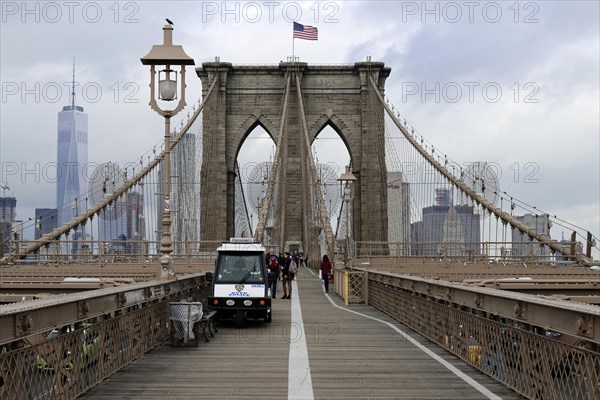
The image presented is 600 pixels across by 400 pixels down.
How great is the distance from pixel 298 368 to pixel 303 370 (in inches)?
7.6

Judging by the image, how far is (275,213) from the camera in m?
68.4

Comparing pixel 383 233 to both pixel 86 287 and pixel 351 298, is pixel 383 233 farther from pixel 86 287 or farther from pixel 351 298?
pixel 86 287

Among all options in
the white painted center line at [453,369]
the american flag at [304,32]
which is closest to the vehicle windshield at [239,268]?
the white painted center line at [453,369]

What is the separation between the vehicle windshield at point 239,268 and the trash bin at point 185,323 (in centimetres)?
364

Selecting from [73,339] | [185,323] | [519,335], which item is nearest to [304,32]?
[185,323]

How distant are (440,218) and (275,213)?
17564 millimetres

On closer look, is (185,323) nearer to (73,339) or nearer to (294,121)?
(73,339)

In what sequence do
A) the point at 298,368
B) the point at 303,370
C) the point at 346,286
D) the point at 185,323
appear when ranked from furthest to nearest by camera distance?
the point at 346,286, the point at 185,323, the point at 298,368, the point at 303,370

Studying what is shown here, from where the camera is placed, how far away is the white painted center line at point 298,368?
901cm

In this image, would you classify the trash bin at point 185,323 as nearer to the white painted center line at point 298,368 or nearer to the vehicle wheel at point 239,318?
the white painted center line at point 298,368

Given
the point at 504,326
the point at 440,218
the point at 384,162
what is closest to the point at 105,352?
the point at 504,326

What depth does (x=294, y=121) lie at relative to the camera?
2923 inches

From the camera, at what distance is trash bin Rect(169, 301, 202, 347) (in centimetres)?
1339

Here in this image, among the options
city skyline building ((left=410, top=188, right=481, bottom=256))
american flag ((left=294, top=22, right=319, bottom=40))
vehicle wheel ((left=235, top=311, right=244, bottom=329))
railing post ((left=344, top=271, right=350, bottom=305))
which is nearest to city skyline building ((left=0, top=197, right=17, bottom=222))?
american flag ((left=294, top=22, right=319, bottom=40))
